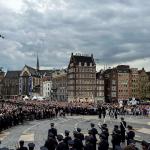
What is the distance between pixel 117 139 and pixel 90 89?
13086cm

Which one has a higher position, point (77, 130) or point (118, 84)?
point (118, 84)

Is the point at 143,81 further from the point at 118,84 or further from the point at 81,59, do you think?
the point at 81,59

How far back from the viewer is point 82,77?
15212 centimetres

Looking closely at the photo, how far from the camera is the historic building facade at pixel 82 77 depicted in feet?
497

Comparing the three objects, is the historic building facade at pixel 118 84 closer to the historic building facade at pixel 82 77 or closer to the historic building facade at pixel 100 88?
the historic building facade at pixel 100 88

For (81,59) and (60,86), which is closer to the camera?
(81,59)

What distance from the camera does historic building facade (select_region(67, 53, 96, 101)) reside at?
5969 inches

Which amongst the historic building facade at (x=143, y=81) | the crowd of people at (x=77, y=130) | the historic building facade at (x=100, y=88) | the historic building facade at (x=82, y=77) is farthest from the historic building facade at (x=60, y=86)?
the crowd of people at (x=77, y=130)

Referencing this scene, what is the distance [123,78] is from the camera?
534 feet

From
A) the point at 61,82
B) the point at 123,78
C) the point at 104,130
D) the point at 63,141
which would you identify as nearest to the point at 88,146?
the point at 63,141

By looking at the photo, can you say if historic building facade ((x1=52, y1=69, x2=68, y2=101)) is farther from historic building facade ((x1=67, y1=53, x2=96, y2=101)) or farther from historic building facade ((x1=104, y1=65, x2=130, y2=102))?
historic building facade ((x1=104, y1=65, x2=130, y2=102))

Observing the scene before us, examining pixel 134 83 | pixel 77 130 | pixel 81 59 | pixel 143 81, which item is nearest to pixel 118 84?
pixel 134 83

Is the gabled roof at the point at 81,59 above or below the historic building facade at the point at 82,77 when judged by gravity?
above

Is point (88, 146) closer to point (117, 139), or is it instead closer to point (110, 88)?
point (117, 139)
